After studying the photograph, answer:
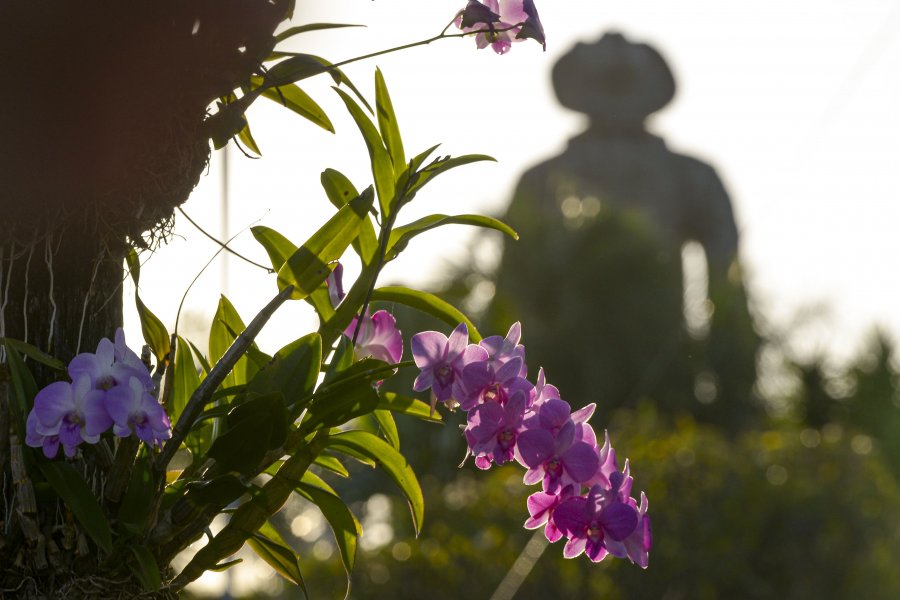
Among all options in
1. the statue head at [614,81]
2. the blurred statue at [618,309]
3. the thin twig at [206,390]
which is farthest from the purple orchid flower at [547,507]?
the statue head at [614,81]

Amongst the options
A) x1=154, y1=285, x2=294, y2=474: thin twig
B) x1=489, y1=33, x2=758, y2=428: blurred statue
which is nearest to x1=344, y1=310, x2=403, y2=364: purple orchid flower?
x1=154, y1=285, x2=294, y2=474: thin twig

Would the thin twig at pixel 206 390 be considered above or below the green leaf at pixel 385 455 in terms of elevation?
above

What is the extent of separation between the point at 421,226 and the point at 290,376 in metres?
0.25

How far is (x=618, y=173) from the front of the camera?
1594 centimetres

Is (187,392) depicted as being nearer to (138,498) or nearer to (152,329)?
(152,329)

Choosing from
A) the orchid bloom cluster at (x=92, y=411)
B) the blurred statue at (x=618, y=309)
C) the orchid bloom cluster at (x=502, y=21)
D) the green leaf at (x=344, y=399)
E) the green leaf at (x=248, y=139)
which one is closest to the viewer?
the orchid bloom cluster at (x=92, y=411)

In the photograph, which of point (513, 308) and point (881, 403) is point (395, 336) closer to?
point (513, 308)

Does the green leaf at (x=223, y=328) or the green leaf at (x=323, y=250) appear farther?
the green leaf at (x=223, y=328)

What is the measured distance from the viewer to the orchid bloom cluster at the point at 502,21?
142 centimetres

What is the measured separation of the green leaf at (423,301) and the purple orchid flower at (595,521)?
240 millimetres

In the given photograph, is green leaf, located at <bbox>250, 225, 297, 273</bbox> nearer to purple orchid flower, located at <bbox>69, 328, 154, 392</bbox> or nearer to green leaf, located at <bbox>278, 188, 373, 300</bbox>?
green leaf, located at <bbox>278, 188, 373, 300</bbox>

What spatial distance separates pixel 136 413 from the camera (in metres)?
1.17

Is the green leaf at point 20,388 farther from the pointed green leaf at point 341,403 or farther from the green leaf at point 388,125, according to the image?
the green leaf at point 388,125

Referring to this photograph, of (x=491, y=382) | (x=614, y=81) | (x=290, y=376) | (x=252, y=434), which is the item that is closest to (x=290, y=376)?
(x=290, y=376)
